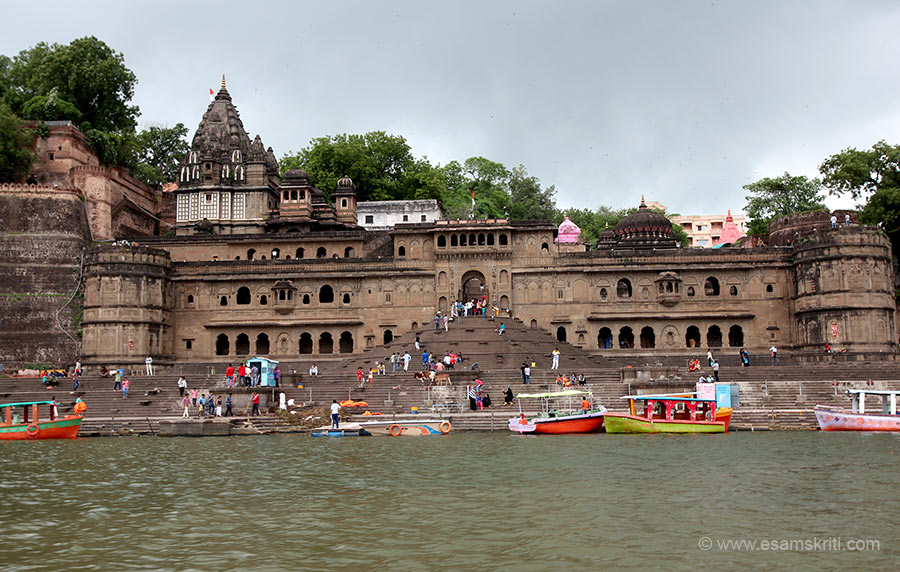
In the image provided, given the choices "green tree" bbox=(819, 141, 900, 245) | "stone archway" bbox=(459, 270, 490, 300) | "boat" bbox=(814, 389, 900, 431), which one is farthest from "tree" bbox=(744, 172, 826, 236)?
"boat" bbox=(814, 389, 900, 431)

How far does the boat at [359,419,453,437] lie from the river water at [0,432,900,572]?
459cm

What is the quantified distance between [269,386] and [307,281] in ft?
62.4

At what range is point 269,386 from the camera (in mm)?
36906

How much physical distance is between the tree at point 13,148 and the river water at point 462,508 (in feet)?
119

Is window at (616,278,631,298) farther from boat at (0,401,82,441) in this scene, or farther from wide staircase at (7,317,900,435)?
boat at (0,401,82,441)

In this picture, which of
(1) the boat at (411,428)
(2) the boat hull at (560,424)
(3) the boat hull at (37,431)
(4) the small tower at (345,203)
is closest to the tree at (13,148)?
(4) the small tower at (345,203)

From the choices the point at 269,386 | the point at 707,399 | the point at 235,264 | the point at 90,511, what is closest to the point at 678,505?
the point at 90,511

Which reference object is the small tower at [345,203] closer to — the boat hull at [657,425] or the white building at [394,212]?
the white building at [394,212]

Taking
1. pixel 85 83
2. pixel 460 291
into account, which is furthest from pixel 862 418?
pixel 85 83

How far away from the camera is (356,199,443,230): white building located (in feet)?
221

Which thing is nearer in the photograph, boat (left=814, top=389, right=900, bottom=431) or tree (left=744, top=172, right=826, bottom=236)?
boat (left=814, top=389, right=900, bottom=431)

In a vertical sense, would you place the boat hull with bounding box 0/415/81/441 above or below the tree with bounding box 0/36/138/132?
below

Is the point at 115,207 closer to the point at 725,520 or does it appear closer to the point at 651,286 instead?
the point at 651,286

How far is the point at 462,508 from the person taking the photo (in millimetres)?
15930
